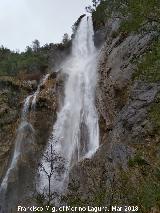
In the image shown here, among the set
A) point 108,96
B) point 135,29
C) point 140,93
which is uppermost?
point 108,96

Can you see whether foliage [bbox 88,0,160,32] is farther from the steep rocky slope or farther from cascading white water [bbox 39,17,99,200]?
cascading white water [bbox 39,17,99,200]

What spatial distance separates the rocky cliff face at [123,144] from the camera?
21.6 metres

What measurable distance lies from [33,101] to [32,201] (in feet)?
42.1

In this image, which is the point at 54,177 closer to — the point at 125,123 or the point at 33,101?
the point at 125,123

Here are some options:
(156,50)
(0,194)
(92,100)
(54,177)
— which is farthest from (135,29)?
(0,194)

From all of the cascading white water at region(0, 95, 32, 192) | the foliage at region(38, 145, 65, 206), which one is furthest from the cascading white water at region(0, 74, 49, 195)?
the foliage at region(38, 145, 65, 206)

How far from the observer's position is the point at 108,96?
38875 millimetres

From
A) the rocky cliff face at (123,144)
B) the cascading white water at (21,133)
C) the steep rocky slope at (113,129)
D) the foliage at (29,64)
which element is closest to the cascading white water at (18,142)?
the cascading white water at (21,133)

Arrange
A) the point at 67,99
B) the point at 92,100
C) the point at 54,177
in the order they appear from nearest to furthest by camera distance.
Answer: the point at 54,177 → the point at 92,100 → the point at 67,99

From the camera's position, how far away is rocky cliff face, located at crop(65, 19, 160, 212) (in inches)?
852

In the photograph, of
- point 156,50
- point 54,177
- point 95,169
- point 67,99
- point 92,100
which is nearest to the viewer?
point 156,50

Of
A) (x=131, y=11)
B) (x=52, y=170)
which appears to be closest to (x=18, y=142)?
(x=52, y=170)

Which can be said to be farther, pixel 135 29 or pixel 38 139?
pixel 38 139

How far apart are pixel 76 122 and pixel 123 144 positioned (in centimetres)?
1284
